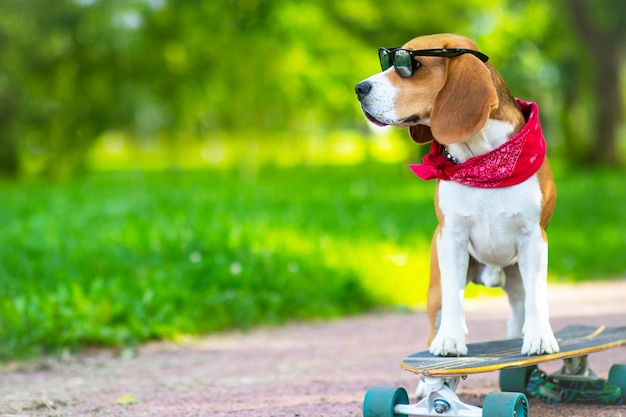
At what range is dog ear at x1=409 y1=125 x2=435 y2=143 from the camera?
13.1 feet

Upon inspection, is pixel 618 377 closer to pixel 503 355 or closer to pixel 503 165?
pixel 503 355

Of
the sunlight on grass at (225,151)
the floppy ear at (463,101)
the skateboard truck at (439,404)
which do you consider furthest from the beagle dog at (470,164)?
the sunlight on grass at (225,151)

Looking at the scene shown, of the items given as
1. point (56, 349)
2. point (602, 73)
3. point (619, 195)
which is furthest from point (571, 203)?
point (602, 73)

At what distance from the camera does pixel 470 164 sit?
3670 mm

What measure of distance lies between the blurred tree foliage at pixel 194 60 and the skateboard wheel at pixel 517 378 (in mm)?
14937

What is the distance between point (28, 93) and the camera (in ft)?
68.1

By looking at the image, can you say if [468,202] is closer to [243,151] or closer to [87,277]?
[87,277]

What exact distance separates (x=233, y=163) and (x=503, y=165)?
23.3 m

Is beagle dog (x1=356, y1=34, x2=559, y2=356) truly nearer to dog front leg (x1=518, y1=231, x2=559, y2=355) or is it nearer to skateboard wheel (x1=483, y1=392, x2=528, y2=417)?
dog front leg (x1=518, y1=231, x2=559, y2=355)

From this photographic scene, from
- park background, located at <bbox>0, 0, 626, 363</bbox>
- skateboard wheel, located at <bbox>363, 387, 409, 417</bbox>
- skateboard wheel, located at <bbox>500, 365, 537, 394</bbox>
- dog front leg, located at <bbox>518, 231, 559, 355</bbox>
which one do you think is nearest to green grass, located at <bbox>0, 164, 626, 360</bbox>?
park background, located at <bbox>0, 0, 626, 363</bbox>

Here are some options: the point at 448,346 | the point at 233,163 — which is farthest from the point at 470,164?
the point at 233,163

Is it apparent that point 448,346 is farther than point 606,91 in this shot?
No

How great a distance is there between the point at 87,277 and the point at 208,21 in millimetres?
13936

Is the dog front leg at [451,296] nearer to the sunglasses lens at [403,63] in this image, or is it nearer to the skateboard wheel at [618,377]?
the sunglasses lens at [403,63]
